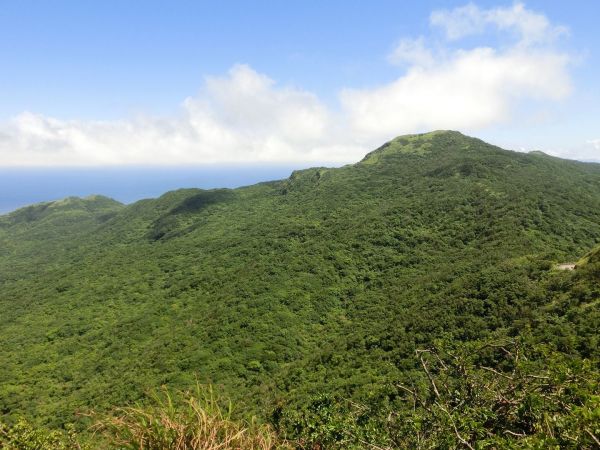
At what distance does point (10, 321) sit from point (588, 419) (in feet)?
270

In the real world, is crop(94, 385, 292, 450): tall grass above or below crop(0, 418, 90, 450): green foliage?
above

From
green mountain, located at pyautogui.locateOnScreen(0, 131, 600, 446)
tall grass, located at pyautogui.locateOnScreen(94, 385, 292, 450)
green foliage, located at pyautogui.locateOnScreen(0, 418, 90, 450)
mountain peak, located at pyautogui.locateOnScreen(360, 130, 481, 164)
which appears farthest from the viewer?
mountain peak, located at pyautogui.locateOnScreen(360, 130, 481, 164)

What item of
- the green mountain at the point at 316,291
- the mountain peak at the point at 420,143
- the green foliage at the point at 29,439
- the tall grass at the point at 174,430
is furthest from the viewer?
the mountain peak at the point at 420,143

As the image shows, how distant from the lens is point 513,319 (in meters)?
34.3

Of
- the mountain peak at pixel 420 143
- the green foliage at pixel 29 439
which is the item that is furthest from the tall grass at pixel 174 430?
the mountain peak at pixel 420 143

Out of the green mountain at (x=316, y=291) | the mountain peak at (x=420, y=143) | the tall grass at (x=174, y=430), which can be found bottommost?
the green mountain at (x=316, y=291)

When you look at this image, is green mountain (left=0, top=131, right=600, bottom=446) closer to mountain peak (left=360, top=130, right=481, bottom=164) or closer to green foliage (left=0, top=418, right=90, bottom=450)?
green foliage (left=0, top=418, right=90, bottom=450)

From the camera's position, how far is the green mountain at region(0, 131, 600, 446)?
3572cm

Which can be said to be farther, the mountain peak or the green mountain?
the mountain peak

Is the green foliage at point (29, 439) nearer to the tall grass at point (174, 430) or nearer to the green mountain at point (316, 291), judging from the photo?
the green mountain at point (316, 291)

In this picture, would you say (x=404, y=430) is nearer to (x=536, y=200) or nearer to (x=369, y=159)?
(x=536, y=200)

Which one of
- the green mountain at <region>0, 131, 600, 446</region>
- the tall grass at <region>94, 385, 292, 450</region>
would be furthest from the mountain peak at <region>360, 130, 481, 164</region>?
the tall grass at <region>94, 385, 292, 450</region>

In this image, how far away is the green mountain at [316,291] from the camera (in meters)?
35.7

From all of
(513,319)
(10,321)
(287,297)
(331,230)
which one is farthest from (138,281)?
(513,319)
